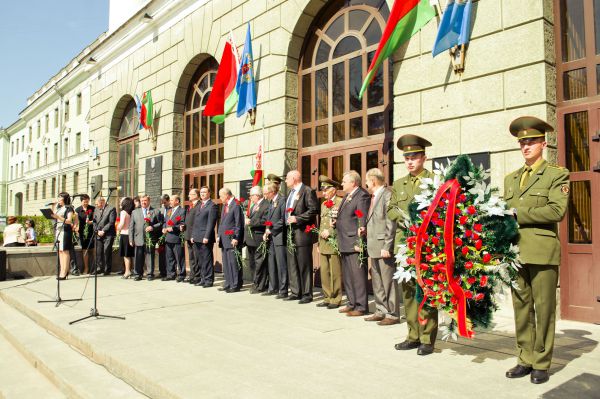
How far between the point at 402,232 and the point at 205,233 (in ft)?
17.5

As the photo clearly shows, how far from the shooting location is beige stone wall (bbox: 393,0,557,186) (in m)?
6.04

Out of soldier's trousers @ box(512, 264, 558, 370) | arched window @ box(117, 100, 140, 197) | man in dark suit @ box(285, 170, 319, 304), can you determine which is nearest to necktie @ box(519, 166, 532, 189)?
soldier's trousers @ box(512, 264, 558, 370)

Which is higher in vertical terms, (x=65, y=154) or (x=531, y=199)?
(x=65, y=154)

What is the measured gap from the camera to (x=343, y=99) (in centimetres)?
910

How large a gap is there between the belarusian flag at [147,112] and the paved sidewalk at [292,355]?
816 cm

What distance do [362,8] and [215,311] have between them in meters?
5.92

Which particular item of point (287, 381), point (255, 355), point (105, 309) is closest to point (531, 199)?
point (287, 381)

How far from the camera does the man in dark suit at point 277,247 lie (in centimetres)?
801

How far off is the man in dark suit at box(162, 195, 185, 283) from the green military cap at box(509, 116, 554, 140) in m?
7.74

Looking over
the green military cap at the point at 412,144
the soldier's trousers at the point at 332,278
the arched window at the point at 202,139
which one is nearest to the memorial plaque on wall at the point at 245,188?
the arched window at the point at 202,139

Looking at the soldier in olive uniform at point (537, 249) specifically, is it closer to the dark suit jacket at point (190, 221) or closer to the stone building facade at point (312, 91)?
the stone building facade at point (312, 91)

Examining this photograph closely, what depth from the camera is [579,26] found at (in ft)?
20.0

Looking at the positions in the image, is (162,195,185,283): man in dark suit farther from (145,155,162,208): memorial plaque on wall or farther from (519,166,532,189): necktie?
(519,166,532,189): necktie

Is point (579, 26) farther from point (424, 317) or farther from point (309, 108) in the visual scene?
point (309, 108)
